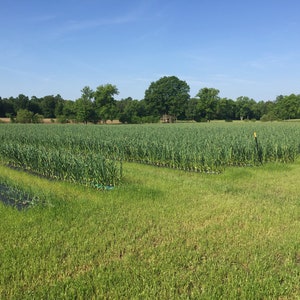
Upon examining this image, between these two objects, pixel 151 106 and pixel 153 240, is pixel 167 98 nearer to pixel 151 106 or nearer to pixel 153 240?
pixel 151 106

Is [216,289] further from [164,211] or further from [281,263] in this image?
[164,211]

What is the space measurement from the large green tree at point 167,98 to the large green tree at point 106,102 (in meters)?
17.4

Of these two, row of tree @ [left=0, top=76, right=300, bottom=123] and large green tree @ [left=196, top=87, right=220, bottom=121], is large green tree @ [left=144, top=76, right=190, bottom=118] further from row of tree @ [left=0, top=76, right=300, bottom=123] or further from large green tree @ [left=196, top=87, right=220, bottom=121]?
large green tree @ [left=196, top=87, right=220, bottom=121]

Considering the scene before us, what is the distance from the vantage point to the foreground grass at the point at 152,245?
11.9ft

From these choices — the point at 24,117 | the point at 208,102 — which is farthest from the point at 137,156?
the point at 208,102

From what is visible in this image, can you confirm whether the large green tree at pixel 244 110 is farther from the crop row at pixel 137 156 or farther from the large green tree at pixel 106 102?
the crop row at pixel 137 156

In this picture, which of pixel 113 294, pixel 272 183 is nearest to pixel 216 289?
pixel 113 294

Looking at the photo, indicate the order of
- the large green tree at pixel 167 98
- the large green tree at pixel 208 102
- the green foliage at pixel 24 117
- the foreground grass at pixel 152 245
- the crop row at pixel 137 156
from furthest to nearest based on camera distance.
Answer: the large green tree at pixel 208 102, the large green tree at pixel 167 98, the green foliage at pixel 24 117, the crop row at pixel 137 156, the foreground grass at pixel 152 245

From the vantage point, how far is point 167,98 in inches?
3762

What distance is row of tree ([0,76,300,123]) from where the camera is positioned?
81688 millimetres

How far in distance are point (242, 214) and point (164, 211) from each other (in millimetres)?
1811

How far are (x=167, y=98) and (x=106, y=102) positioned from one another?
24008 millimetres

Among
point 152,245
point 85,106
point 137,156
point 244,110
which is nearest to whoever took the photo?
point 152,245

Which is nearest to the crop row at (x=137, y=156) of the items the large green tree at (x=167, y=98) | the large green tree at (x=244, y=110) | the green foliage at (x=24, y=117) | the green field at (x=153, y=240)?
the green field at (x=153, y=240)
